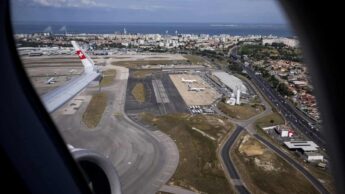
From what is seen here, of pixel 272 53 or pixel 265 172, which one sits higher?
pixel 272 53

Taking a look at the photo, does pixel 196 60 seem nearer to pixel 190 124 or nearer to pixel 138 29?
pixel 190 124

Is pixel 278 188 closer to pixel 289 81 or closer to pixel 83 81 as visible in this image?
pixel 83 81

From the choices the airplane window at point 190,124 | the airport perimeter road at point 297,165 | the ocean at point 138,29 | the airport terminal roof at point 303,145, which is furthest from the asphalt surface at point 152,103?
the airport terminal roof at point 303,145

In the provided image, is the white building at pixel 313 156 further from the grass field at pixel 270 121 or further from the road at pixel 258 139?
the grass field at pixel 270 121

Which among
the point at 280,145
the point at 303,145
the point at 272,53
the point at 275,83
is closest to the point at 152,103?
the point at 280,145

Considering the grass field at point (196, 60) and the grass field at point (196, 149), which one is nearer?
the grass field at point (196, 149)

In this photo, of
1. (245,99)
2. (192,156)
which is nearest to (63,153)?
(192,156)
